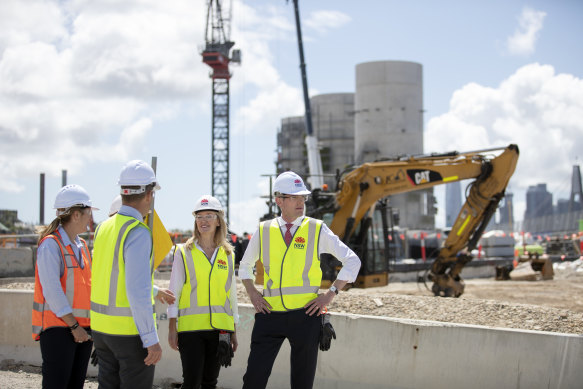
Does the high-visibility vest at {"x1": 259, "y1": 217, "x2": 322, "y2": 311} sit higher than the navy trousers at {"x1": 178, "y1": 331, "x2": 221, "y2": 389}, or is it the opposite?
the high-visibility vest at {"x1": 259, "y1": 217, "x2": 322, "y2": 311}

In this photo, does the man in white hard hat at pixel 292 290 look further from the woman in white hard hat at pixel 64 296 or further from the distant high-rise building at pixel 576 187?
the distant high-rise building at pixel 576 187

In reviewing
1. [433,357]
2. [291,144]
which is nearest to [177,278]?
[433,357]

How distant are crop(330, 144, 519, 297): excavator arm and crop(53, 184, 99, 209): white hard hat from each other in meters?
11.1

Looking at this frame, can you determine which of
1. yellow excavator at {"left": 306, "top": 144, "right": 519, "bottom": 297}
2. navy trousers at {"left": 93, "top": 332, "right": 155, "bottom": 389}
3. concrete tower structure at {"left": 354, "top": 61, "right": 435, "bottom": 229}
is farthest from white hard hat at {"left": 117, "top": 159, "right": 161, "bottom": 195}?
concrete tower structure at {"left": 354, "top": 61, "right": 435, "bottom": 229}

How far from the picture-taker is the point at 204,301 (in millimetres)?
5078

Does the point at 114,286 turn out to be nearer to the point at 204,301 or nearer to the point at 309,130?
the point at 204,301

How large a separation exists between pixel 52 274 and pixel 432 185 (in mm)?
12166

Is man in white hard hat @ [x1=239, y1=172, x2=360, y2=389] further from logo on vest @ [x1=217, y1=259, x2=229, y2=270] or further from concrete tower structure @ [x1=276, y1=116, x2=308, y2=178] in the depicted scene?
concrete tower structure @ [x1=276, y1=116, x2=308, y2=178]

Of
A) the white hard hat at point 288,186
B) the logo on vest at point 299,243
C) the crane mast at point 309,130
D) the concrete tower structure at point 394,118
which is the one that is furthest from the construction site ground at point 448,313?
the concrete tower structure at point 394,118

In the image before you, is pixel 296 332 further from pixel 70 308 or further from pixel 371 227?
pixel 371 227

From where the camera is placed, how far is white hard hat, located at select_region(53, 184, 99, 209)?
5117 millimetres

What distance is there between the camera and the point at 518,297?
60.5ft

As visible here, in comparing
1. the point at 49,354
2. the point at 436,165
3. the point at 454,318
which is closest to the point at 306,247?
the point at 49,354

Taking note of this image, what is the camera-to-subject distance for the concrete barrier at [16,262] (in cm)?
1559
